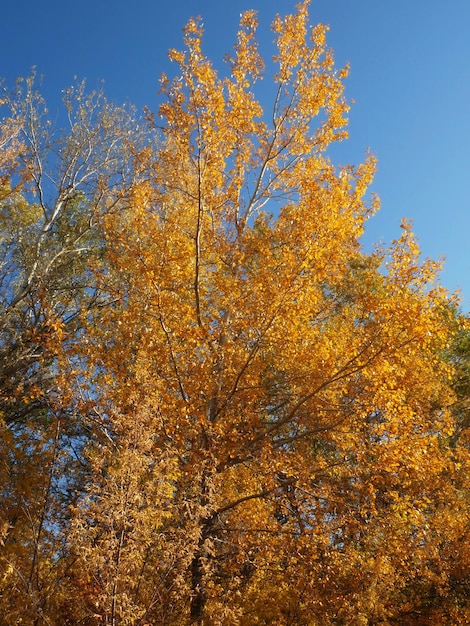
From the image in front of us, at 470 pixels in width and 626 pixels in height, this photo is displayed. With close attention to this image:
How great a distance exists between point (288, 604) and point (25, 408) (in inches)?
287

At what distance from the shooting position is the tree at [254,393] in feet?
17.2

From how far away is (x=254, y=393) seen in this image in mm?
6996

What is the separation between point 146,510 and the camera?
4.45m

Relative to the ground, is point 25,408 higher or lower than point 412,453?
higher

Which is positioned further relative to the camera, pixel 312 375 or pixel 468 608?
pixel 468 608

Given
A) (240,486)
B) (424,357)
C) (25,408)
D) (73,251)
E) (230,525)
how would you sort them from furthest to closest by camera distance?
(73,251) < (25,408) < (424,357) < (240,486) < (230,525)

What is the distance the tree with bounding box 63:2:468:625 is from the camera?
524cm

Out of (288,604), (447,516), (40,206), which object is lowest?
(288,604)

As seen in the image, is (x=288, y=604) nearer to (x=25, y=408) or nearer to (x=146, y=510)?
(x=146, y=510)

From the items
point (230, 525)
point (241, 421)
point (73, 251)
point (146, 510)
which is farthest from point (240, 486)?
point (73, 251)

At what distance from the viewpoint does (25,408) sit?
1125 centimetres

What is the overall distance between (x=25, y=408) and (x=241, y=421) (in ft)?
21.6

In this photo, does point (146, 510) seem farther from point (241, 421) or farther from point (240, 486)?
point (240, 486)

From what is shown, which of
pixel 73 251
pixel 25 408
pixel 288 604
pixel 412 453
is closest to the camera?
pixel 412 453
